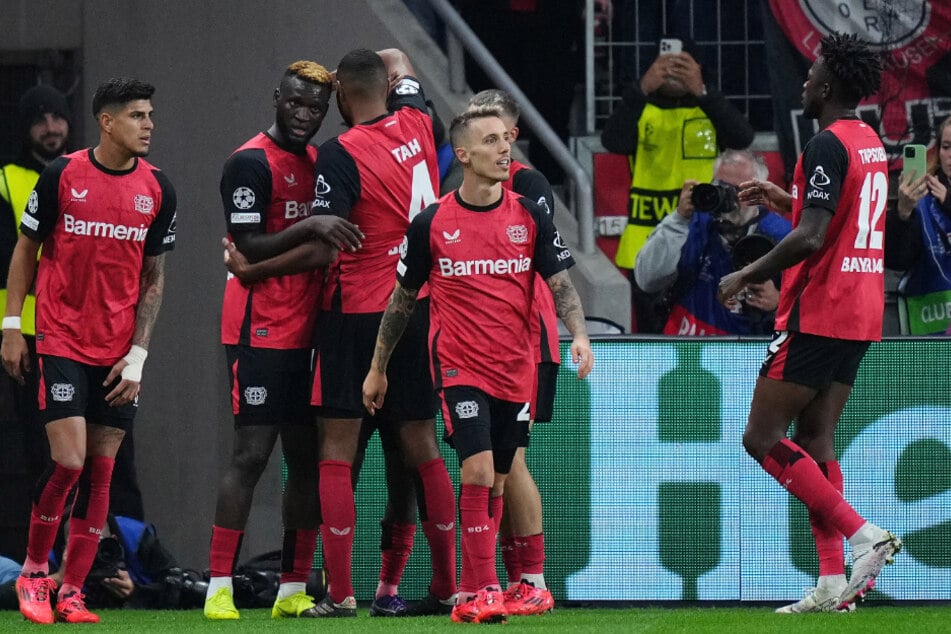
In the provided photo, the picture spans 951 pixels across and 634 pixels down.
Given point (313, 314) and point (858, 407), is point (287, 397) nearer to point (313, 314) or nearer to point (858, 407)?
point (313, 314)

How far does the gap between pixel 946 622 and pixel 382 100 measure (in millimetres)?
3128

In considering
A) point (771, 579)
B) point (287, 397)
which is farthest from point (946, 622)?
point (287, 397)

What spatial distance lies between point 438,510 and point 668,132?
12.7 feet

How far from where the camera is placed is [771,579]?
28.5 feet

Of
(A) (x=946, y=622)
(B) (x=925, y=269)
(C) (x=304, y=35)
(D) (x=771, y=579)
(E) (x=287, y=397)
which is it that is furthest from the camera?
(C) (x=304, y=35)

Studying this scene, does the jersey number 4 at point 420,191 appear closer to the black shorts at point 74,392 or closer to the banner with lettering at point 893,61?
the black shorts at point 74,392

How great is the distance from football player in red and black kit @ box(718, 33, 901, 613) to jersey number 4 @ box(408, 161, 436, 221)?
1.35 metres

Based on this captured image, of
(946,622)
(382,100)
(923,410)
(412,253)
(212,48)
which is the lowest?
(946,622)

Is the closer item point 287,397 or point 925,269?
point 287,397

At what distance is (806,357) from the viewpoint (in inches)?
301

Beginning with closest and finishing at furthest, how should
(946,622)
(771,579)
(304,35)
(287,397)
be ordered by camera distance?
(946,622)
(287,397)
(771,579)
(304,35)

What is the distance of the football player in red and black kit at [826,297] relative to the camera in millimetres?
7535

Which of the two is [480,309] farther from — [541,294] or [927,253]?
[927,253]

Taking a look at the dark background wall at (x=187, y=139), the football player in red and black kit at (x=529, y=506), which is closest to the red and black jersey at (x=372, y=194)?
the football player in red and black kit at (x=529, y=506)
